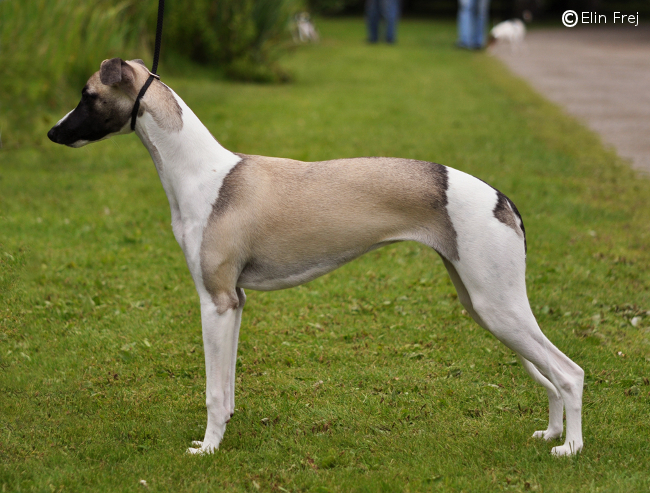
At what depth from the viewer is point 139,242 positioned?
743cm

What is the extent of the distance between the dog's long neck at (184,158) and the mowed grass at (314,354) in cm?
131

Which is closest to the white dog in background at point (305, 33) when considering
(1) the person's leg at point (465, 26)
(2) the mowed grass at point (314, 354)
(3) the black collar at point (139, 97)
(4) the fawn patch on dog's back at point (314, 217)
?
(1) the person's leg at point (465, 26)

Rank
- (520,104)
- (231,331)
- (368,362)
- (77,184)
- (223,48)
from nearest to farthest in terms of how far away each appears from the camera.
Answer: (231,331), (368,362), (77,184), (520,104), (223,48)

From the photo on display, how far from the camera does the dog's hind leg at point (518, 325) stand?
12.2 feet

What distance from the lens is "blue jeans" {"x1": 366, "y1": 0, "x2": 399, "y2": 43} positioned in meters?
23.5

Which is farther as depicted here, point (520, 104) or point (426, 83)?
point (426, 83)

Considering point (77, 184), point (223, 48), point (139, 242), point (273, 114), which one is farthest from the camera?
point (223, 48)

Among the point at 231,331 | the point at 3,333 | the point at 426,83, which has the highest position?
the point at 231,331

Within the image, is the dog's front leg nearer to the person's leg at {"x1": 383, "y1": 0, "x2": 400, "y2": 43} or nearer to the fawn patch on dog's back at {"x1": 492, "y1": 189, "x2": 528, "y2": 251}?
the fawn patch on dog's back at {"x1": 492, "y1": 189, "x2": 528, "y2": 251}

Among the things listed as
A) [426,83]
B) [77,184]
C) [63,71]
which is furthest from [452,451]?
[426,83]

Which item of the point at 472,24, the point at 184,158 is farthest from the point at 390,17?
the point at 184,158

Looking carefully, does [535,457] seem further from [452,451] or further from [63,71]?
[63,71]

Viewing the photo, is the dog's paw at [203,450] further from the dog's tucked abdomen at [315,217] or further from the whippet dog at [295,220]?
the dog's tucked abdomen at [315,217]

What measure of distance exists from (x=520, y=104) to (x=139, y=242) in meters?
9.07
